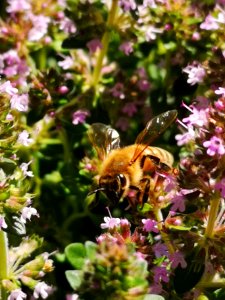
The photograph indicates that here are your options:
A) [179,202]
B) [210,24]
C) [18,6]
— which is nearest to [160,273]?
[179,202]

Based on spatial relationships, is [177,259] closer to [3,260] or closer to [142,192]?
[142,192]

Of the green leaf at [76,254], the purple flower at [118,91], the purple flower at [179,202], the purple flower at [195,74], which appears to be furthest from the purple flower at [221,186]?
the purple flower at [118,91]

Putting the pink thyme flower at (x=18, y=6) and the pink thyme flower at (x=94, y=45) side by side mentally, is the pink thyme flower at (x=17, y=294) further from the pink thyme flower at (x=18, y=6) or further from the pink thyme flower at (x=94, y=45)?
the pink thyme flower at (x=18, y=6)

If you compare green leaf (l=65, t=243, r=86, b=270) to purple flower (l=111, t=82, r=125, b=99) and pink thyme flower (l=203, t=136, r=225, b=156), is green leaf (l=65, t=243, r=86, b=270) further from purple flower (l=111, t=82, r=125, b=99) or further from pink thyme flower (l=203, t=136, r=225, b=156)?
purple flower (l=111, t=82, r=125, b=99)

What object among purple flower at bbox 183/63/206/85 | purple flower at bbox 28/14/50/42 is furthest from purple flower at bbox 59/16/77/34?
purple flower at bbox 183/63/206/85

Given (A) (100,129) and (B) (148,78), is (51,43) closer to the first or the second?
(B) (148,78)

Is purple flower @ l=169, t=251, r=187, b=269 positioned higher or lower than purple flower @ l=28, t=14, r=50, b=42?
lower
